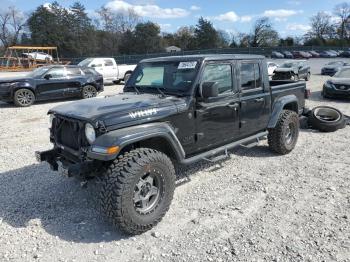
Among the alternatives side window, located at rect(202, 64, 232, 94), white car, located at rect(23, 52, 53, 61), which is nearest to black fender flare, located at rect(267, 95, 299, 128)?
side window, located at rect(202, 64, 232, 94)

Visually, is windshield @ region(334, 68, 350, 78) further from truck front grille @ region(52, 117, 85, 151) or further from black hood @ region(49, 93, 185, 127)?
truck front grille @ region(52, 117, 85, 151)

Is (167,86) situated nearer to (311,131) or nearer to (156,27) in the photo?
(311,131)

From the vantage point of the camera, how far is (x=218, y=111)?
4.95 m

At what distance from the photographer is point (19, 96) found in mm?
12586

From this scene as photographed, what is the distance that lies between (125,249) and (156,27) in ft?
232

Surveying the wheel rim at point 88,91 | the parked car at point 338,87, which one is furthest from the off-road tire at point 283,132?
the wheel rim at point 88,91

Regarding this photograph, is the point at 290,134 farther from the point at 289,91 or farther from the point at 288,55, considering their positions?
the point at 288,55

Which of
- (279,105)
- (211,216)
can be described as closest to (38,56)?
(279,105)

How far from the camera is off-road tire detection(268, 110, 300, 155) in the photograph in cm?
630

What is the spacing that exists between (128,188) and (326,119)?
6800mm

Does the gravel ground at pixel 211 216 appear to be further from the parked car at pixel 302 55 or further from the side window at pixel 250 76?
the parked car at pixel 302 55

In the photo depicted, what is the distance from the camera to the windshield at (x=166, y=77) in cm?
474

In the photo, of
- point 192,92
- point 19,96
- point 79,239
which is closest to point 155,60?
point 192,92

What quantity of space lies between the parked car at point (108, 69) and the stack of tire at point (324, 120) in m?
12.4
